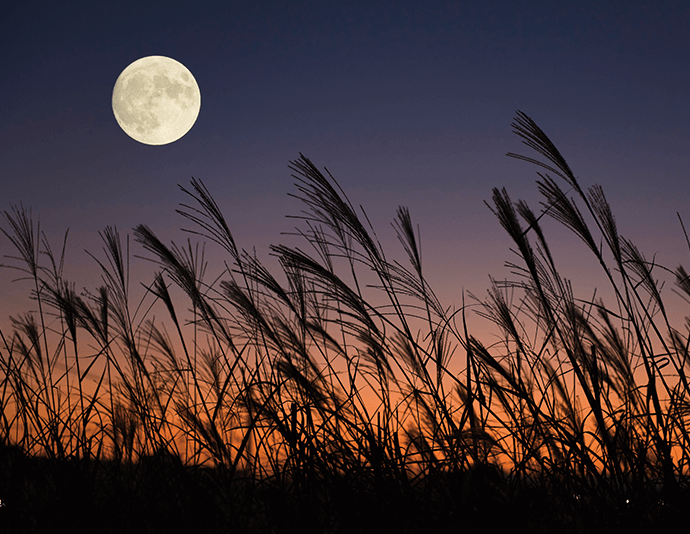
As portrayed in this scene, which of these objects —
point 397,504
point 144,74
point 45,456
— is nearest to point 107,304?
point 45,456

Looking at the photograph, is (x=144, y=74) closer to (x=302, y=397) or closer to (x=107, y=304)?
(x=107, y=304)

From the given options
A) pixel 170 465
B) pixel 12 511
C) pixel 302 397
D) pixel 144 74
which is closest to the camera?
pixel 302 397

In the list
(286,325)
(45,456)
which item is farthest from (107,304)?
(286,325)

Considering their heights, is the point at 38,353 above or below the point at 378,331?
above

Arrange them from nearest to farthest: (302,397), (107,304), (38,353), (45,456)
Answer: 1. (302,397)
2. (45,456)
3. (107,304)
4. (38,353)

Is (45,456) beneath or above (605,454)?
above

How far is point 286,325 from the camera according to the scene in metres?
2.26

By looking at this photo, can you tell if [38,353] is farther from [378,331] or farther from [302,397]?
[378,331]

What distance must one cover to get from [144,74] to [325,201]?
7.61 metres

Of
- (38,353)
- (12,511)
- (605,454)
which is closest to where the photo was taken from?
(605,454)

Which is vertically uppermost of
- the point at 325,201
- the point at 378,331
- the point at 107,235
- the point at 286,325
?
the point at 107,235

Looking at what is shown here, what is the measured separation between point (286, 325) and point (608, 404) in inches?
54.1

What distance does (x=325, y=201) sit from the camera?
1.74m

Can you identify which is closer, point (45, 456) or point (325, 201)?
point (325, 201)
